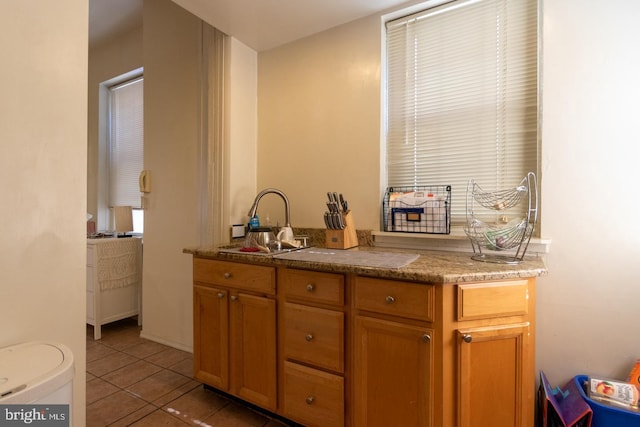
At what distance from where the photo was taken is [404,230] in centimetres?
182

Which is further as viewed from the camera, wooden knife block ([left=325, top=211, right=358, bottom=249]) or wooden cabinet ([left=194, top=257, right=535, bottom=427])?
wooden knife block ([left=325, top=211, right=358, bottom=249])

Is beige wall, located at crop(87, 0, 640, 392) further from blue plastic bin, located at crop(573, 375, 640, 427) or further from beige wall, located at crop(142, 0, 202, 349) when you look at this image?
beige wall, located at crop(142, 0, 202, 349)

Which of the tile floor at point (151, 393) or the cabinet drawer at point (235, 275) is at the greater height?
the cabinet drawer at point (235, 275)

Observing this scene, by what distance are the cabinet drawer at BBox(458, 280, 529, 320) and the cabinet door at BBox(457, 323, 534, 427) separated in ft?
0.19

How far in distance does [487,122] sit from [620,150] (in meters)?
0.58

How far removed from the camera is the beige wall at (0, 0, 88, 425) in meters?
1.01

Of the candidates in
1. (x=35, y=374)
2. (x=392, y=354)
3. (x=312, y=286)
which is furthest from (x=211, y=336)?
(x=392, y=354)

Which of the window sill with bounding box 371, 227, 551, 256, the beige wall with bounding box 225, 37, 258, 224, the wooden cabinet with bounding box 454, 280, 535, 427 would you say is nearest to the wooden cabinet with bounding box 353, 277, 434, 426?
the wooden cabinet with bounding box 454, 280, 535, 427

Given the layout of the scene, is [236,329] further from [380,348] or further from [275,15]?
[275,15]

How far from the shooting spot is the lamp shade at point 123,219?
3102 millimetres

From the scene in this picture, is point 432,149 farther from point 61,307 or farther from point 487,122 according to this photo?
point 61,307

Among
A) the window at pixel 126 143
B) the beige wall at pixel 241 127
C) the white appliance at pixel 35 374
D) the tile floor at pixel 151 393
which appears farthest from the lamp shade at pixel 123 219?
the white appliance at pixel 35 374

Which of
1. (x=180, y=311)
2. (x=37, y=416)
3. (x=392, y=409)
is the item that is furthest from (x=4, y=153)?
(x=180, y=311)

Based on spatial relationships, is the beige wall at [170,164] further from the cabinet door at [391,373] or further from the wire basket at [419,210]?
the cabinet door at [391,373]
